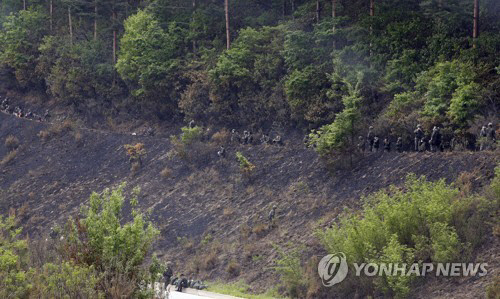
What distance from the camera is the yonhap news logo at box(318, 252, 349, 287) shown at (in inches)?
1188

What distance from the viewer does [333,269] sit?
30797mm

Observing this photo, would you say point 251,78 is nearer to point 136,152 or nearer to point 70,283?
point 136,152

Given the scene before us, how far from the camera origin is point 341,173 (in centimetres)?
3791

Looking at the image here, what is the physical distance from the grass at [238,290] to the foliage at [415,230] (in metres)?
3.35

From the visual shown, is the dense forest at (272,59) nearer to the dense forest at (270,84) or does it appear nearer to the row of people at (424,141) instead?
the dense forest at (270,84)

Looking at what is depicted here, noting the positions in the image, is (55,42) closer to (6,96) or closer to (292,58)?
(6,96)

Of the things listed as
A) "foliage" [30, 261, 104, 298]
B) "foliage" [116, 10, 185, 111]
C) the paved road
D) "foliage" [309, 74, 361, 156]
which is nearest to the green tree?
"foliage" [309, 74, 361, 156]

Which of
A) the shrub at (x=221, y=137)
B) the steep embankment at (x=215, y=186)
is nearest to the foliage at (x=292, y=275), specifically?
the steep embankment at (x=215, y=186)

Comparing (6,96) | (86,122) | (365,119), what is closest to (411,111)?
(365,119)

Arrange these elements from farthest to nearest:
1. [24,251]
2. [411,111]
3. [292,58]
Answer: [292,58]
[411,111]
[24,251]

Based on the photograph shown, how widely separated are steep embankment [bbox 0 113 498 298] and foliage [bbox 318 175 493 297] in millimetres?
2118

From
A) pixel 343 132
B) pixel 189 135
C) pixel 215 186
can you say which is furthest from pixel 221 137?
pixel 343 132

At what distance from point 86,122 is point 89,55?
459cm

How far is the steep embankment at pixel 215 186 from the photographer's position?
115 ft
